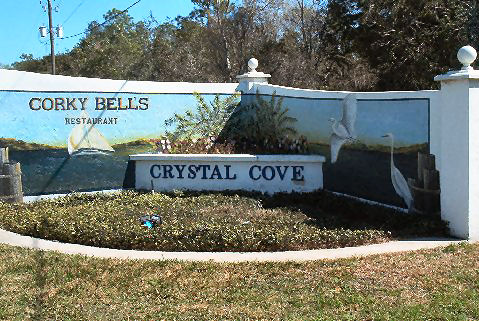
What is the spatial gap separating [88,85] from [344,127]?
5.51 metres

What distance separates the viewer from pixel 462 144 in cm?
840

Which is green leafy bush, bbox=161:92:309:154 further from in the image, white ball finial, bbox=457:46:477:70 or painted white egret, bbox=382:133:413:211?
white ball finial, bbox=457:46:477:70

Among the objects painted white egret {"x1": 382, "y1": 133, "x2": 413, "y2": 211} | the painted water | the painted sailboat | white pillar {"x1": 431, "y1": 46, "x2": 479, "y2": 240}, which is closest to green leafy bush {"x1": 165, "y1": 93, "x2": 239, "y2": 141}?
the painted water

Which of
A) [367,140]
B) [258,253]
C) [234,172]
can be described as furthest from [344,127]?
[258,253]

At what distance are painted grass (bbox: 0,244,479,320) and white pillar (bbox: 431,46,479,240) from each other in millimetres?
611

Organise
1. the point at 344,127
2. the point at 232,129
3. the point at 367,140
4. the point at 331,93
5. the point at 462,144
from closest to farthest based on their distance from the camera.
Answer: the point at 462,144
the point at 367,140
the point at 344,127
the point at 331,93
the point at 232,129

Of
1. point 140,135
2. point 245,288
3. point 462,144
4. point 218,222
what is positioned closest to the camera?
point 245,288

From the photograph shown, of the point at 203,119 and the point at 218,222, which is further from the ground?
the point at 203,119

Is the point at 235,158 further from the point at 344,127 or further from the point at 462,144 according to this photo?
the point at 462,144

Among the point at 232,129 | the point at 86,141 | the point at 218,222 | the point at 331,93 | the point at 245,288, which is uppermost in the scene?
the point at 331,93

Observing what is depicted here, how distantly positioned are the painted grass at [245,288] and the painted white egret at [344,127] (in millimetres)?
3823

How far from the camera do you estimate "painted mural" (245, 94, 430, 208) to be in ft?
31.6

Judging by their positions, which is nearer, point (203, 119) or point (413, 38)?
point (203, 119)

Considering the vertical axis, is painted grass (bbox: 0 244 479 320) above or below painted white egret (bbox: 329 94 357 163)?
below
